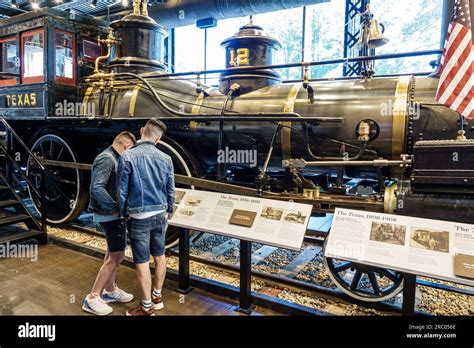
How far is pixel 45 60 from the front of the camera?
4.63 metres

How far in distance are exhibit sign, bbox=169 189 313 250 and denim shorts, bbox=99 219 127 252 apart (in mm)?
455

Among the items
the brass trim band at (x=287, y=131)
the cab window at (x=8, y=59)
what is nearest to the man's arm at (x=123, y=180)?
the brass trim band at (x=287, y=131)

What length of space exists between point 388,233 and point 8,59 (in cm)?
564

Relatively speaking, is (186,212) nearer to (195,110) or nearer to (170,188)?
(170,188)

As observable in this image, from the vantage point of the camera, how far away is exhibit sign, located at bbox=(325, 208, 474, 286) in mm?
2047

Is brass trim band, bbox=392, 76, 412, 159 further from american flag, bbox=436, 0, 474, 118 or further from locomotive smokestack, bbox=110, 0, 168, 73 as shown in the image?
locomotive smokestack, bbox=110, 0, 168, 73

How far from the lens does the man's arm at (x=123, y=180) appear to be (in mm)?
2529

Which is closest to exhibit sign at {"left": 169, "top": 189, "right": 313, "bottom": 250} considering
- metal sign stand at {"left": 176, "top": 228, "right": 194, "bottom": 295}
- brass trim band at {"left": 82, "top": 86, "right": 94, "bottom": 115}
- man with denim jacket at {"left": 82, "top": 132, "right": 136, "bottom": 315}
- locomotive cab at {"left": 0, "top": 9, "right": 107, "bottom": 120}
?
metal sign stand at {"left": 176, "top": 228, "right": 194, "bottom": 295}

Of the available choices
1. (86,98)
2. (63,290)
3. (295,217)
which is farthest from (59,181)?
(295,217)

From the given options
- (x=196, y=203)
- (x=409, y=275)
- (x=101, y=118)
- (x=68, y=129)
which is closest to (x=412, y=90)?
(x=409, y=275)

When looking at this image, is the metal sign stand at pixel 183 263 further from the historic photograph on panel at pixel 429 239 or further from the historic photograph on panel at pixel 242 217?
the historic photograph on panel at pixel 429 239

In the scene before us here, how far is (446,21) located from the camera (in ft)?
13.9

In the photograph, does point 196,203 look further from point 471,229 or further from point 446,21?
point 446,21

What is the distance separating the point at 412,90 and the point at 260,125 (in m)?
1.36
